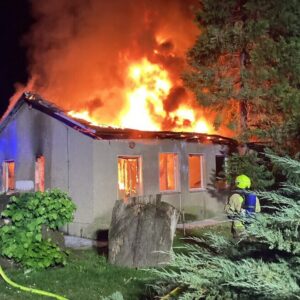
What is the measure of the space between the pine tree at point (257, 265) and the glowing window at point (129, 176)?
9956 millimetres

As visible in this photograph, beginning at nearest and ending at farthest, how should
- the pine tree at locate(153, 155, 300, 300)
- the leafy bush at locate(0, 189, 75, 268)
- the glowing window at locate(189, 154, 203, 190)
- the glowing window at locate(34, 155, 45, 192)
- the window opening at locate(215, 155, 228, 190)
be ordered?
the pine tree at locate(153, 155, 300, 300), the leafy bush at locate(0, 189, 75, 268), the glowing window at locate(34, 155, 45, 192), the glowing window at locate(189, 154, 203, 190), the window opening at locate(215, 155, 228, 190)

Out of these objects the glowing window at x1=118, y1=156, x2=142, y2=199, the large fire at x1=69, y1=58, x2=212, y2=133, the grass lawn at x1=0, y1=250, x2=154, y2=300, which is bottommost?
the grass lawn at x1=0, y1=250, x2=154, y2=300

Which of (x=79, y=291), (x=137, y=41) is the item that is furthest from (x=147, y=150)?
(x=137, y=41)

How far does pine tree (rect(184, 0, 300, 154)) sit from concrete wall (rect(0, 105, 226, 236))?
79.9 inches

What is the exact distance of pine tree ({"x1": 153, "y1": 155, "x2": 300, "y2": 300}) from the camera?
2.60 metres

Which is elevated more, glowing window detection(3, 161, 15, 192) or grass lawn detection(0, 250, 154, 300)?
glowing window detection(3, 161, 15, 192)

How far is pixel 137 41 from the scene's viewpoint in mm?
23047

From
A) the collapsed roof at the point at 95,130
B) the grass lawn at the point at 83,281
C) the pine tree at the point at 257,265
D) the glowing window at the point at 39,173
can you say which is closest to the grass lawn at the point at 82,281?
the grass lawn at the point at 83,281

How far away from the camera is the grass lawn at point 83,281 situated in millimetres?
6047

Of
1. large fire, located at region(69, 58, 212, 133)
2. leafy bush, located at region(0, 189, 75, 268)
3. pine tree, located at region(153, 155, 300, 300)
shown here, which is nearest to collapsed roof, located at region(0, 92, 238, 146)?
large fire, located at region(69, 58, 212, 133)

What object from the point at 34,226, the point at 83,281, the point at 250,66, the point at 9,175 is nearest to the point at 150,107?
the point at 250,66

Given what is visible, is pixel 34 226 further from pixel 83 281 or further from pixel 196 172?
pixel 196 172

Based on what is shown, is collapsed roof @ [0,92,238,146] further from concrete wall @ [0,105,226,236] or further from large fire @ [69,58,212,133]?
large fire @ [69,58,212,133]

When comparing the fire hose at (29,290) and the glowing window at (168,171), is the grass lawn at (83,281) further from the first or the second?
the glowing window at (168,171)
